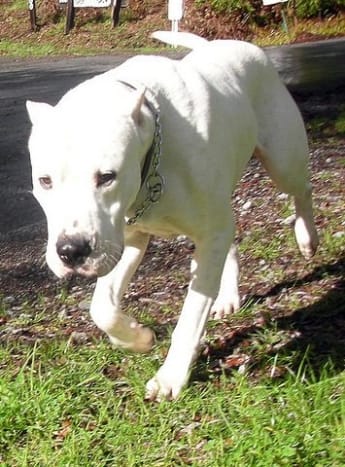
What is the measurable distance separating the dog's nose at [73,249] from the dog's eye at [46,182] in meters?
0.21

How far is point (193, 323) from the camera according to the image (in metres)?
4.04

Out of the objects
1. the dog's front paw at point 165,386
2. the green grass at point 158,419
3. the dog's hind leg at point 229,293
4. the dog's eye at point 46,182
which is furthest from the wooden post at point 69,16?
the dog's eye at point 46,182

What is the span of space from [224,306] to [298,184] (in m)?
0.82

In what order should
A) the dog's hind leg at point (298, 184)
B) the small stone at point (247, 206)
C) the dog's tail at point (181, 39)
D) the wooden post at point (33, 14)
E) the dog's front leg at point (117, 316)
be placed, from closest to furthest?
the dog's front leg at point (117, 316)
the dog's hind leg at point (298, 184)
the dog's tail at point (181, 39)
the small stone at point (247, 206)
the wooden post at point (33, 14)

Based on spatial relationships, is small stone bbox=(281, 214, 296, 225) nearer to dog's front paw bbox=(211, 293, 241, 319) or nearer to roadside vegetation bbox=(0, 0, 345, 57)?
dog's front paw bbox=(211, 293, 241, 319)

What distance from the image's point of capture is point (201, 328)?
4059mm

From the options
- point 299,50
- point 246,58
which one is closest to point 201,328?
point 246,58

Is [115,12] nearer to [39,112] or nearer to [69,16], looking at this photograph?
[69,16]

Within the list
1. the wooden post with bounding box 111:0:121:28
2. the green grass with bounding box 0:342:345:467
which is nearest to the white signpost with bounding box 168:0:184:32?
the wooden post with bounding box 111:0:121:28

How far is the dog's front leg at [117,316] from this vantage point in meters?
4.17

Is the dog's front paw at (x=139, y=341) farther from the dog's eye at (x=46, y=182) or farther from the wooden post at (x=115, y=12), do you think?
the wooden post at (x=115, y=12)

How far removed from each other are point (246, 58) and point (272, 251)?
1312mm

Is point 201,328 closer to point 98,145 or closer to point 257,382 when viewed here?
point 257,382

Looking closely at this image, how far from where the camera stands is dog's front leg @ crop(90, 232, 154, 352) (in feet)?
13.7
